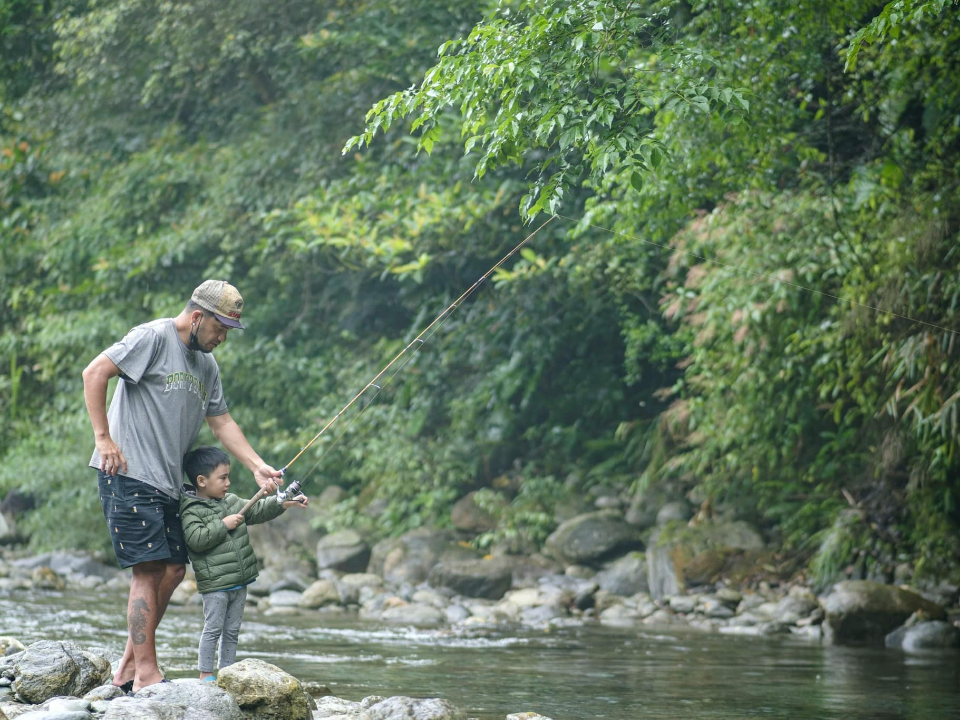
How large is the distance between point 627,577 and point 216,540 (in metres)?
6.08

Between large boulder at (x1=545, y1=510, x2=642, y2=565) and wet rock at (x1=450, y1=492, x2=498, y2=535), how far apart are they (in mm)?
978

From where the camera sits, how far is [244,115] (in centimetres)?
1405

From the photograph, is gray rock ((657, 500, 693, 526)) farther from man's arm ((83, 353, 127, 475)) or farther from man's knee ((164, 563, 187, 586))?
man's arm ((83, 353, 127, 475))

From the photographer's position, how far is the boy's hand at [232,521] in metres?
4.18

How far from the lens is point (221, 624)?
13.9 ft

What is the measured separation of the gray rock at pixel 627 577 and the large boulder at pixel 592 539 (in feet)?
1.38

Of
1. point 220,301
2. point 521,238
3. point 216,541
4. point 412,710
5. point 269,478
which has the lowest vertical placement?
point 412,710

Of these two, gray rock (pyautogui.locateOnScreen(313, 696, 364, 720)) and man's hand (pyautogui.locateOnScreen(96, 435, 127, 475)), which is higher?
man's hand (pyautogui.locateOnScreen(96, 435, 127, 475))

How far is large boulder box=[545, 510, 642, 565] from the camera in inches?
407

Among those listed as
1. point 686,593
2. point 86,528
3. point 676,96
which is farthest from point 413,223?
point 676,96

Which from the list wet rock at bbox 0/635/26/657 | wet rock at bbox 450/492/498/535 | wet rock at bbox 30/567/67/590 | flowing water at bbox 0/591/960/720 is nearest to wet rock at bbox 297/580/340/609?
flowing water at bbox 0/591/960/720

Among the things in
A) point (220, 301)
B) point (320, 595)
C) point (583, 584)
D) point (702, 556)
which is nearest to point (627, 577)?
point (583, 584)

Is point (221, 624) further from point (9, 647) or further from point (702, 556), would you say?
point (702, 556)

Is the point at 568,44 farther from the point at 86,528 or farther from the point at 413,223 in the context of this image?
the point at 86,528
